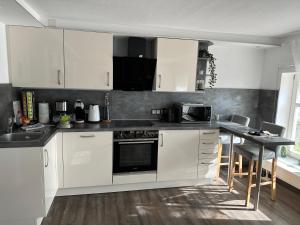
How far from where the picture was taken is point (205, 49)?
11.0 ft

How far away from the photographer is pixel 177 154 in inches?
120

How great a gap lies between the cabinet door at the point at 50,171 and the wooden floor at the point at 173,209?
0.23 m

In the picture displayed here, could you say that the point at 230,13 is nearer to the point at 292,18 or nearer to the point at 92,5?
the point at 292,18

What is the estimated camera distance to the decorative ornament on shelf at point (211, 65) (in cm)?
329

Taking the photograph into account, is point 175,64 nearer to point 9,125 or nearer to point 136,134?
point 136,134

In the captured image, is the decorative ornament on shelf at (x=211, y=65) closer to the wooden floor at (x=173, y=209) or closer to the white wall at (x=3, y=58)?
the wooden floor at (x=173, y=209)

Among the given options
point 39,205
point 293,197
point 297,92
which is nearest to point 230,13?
point 297,92

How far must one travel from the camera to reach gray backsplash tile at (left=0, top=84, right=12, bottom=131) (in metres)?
2.40

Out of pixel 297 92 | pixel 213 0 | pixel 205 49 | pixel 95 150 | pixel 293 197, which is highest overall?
pixel 213 0

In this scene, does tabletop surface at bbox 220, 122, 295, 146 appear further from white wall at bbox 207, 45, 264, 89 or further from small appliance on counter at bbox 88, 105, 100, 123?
small appliance on counter at bbox 88, 105, 100, 123

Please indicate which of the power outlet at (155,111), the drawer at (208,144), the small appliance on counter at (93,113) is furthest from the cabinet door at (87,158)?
the drawer at (208,144)

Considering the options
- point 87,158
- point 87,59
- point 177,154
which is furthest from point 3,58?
point 177,154

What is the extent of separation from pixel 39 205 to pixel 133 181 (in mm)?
1165

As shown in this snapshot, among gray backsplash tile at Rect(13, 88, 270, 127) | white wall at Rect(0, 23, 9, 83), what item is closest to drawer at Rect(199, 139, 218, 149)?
gray backsplash tile at Rect(13, 88, 270, 127)
